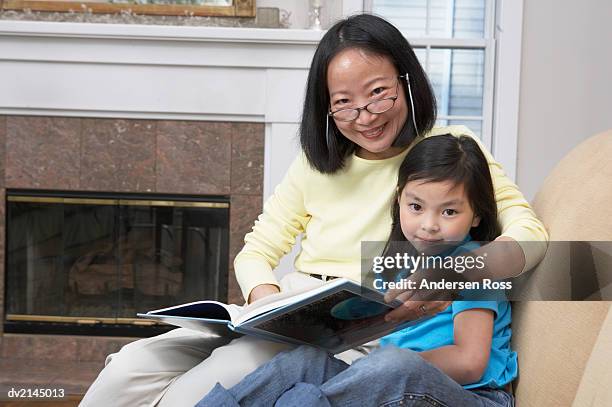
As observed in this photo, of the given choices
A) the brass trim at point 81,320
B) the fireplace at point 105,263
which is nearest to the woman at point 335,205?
the fireplace at point 105,263

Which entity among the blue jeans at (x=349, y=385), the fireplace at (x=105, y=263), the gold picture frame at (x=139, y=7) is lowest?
the fireplace at (x=105, y=263)

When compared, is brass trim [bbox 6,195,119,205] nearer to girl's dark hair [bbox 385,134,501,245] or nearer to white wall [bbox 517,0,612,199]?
white wall [bbox 517,0,612,199]

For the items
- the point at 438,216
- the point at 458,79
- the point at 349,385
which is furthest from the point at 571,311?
the point at 458,79

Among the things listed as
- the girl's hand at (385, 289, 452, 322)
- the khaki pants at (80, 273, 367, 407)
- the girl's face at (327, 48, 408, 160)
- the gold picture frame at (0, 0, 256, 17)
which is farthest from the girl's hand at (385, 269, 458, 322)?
the gold picture frame at (0, 0, 256, 17)

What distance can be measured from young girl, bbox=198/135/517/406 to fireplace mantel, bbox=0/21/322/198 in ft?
6.02

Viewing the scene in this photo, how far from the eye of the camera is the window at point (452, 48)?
346cm

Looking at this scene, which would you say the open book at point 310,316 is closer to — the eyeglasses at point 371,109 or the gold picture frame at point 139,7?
the eyeglasses at point 371,109

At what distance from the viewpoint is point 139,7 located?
3.43 meters

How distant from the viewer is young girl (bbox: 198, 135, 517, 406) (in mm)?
1172

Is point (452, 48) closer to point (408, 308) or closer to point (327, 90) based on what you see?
point (327, 90)

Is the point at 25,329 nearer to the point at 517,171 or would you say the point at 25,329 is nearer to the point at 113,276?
the point at 113,276

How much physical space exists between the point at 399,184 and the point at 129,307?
2220 mm

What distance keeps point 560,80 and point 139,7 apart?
175 cm

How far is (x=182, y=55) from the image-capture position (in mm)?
3266
